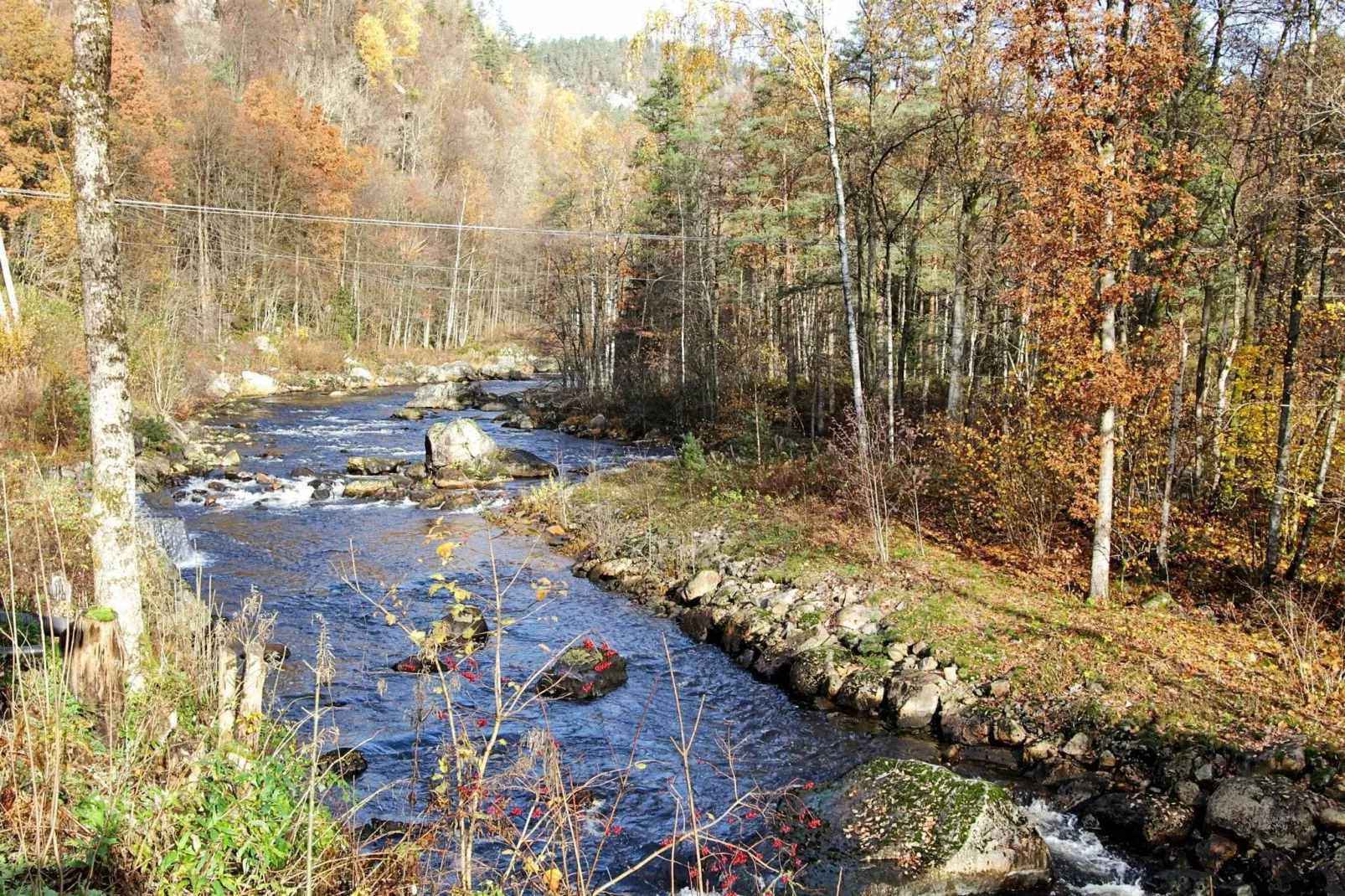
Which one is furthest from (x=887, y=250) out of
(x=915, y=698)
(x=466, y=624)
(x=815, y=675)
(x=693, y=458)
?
(x=466, y=624)

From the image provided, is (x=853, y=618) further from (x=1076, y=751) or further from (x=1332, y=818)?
(x=1332, y=818)

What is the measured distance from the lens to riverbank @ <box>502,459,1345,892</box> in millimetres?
7734

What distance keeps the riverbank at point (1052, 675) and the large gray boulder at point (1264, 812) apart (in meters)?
0.01

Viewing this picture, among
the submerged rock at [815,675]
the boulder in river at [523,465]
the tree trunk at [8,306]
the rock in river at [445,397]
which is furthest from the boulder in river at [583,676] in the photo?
the rock in river at [445,397]

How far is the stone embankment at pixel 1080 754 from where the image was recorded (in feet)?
24.1

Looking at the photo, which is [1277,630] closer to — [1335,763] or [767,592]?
[1335,763]

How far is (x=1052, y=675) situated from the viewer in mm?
10102

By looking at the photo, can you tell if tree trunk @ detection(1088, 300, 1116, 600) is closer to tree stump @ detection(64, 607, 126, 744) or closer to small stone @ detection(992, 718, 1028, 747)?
small stone @ detection(992, 718, 1028, 747)

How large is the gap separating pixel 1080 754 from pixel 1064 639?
1.93 metres

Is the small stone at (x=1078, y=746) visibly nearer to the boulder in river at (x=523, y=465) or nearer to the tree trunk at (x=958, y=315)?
the tree trunk at (x=958, y=315)

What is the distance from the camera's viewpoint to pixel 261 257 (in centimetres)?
4331

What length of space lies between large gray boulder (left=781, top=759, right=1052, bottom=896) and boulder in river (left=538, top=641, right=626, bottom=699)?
3574 mm

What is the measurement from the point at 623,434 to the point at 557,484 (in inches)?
395

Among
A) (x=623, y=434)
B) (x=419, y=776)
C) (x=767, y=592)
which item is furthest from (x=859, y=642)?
(x=623, y=434)
